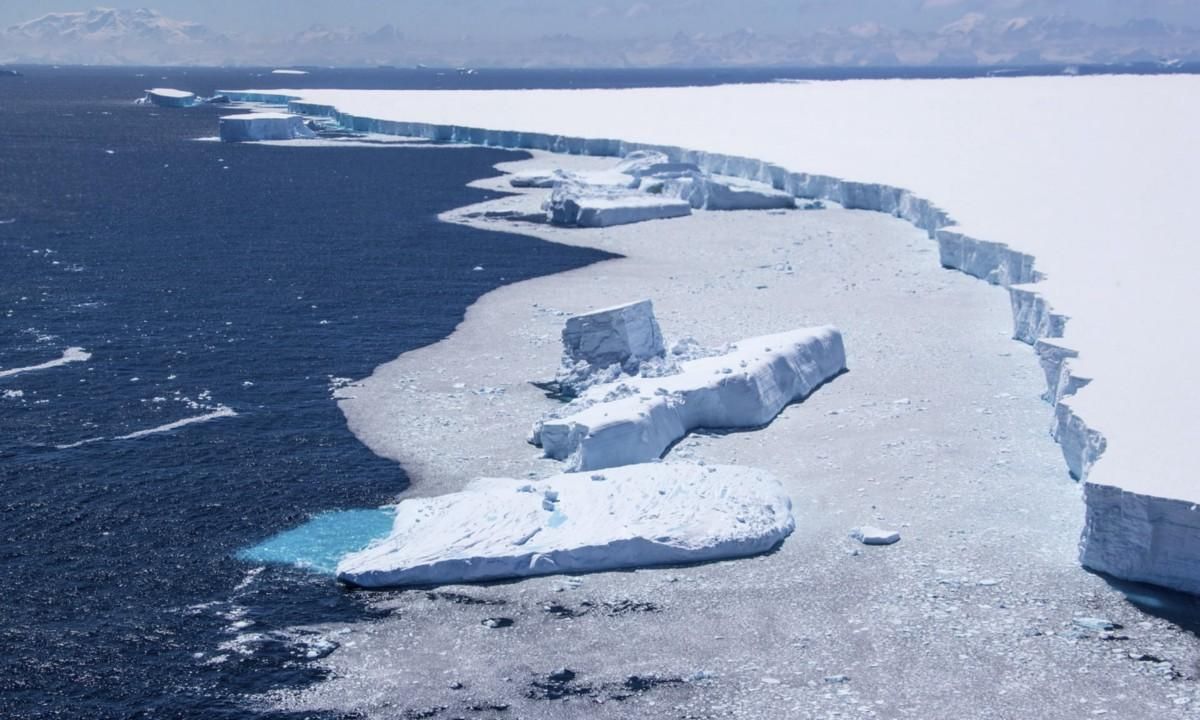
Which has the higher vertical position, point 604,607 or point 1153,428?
point 1153,428

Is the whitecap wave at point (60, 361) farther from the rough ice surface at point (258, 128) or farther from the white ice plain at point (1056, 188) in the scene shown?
the rough ice surface at point (258, 128)

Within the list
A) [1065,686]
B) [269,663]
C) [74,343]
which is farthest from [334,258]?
[1065,686]

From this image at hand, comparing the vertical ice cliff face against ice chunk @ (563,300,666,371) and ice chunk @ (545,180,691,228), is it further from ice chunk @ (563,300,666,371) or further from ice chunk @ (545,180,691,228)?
ice chunk @ (545,180,691,228)

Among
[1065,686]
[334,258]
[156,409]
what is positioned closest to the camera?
[1065,686]

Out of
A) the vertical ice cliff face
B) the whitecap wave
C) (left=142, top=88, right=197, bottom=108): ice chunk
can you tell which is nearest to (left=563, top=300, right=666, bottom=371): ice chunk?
the vertical ice cliff face

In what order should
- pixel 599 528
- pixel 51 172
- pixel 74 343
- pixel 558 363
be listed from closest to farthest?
pixel 599 528 → pixel 558 363 → pixel 74 343 → pixel 51 172

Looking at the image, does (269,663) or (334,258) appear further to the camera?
(334,258)

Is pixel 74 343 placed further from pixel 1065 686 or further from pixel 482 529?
pixel 1065 686

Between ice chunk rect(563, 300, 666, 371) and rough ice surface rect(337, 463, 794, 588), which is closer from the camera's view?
rough ice surface rect(337, 463, 794, 588)
